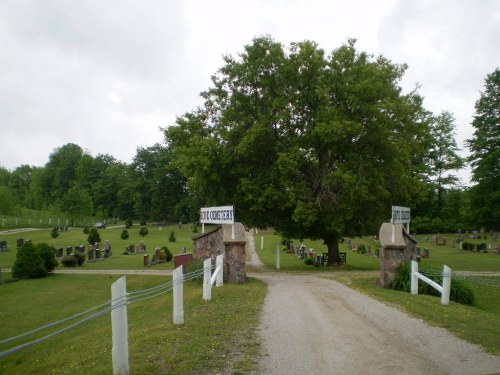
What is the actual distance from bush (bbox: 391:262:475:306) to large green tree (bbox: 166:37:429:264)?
5.68 metres

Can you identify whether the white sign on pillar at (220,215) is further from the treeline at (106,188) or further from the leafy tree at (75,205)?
the leafy tree at (75,205)

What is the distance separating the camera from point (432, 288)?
523 inches

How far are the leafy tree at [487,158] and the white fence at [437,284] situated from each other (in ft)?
120

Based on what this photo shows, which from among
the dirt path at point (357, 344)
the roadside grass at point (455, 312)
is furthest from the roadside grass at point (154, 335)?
the roadside grass at point (455, 312)

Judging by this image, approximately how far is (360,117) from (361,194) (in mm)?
3587

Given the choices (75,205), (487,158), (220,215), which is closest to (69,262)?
(220,215)

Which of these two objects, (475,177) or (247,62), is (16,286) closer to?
(247,62)

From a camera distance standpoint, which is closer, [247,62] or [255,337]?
[255,337]

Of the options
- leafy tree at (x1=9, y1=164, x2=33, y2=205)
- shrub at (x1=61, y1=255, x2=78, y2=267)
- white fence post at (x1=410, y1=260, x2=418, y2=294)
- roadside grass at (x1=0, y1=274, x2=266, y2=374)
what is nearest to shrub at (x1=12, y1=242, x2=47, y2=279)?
roadside grass at (x1=0, y1=274, x2=266, y2=374)

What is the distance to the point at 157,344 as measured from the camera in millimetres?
6605

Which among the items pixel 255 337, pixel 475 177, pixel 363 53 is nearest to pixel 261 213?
pixel 363 53

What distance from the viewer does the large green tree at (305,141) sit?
19625 millimetres

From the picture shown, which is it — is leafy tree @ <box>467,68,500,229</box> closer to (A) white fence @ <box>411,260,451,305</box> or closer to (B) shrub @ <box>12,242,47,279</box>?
(A) white fence @ <box>411,260,451,305</box>

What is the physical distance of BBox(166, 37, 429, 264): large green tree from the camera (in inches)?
773
